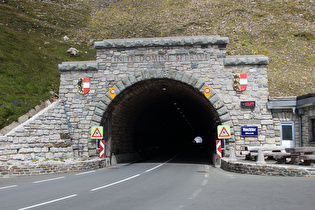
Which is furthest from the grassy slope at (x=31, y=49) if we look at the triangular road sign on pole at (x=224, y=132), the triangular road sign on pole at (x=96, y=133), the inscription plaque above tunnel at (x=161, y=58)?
the triangular road sign on pole at (x=224, y=132)

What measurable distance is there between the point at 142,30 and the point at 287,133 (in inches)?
1123

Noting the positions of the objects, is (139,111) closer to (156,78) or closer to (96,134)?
(156,78)

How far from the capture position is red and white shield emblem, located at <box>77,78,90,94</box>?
706 inches

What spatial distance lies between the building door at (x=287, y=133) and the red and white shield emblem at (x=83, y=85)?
37.5 feet

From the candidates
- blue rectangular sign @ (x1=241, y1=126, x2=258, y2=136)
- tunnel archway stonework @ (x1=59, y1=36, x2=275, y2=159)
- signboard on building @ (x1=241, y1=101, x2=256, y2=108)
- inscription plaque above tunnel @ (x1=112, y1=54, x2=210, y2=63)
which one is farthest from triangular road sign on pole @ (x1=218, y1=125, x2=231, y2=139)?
inscription plaque above tunnel @ (x1=112, y1=54, x2=210, y2=63)

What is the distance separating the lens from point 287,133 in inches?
655

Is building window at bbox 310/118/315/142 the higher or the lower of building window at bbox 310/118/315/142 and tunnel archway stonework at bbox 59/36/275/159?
the lower

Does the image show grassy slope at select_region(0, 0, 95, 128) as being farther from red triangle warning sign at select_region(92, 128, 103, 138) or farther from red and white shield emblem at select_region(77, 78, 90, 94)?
red triangle warning sign at select_region(92, 128, 103, 138)

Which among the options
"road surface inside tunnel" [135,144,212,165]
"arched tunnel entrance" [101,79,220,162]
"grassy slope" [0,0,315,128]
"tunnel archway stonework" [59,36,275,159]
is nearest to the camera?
"tunnel archway stonework" [59,36,275,159]

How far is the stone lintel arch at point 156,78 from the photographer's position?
16.8 metres

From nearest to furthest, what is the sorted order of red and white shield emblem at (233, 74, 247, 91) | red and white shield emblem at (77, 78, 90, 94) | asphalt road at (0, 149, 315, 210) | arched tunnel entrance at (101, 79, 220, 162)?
asphalt road at (0, 149, 315, 210) < red and white shield emblem at (233, 74, 247, 91) < red and white shield emblem at (77, 78, 90, 94) < arched tunnel entrance at (101, 79, 220, 162)

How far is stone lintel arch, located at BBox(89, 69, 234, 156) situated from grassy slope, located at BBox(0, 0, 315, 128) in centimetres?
469

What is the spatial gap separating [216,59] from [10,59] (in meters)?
16.9

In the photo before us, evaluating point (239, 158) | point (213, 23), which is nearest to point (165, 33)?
point (213, 23)
